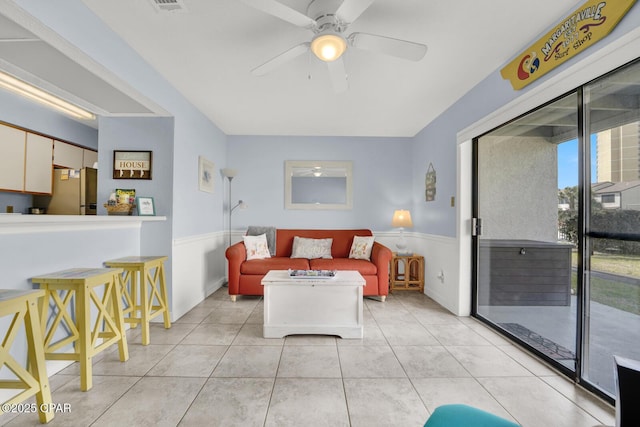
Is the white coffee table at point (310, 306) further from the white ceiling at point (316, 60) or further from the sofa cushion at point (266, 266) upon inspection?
the white ceiling at point (316, 60)

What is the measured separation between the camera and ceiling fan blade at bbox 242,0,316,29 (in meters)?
1.49

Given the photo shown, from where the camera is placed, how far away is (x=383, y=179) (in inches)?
189

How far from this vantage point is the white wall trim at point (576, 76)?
5.04 ft

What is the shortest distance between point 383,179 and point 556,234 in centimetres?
267

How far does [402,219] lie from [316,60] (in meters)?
2.66

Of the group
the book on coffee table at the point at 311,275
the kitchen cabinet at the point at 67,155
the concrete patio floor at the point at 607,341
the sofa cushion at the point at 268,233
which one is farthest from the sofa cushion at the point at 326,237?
the kitchen cabinet at the point at 67,155

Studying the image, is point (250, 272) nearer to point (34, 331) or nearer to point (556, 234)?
point (34, 331)

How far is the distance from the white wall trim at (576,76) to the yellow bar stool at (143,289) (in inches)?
129

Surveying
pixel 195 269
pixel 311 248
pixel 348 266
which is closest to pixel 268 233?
pixel 311 248

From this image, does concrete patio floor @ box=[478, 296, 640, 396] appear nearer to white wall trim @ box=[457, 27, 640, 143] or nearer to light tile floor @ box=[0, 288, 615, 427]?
light tile floor @ box=[0, 288, 615, 427]

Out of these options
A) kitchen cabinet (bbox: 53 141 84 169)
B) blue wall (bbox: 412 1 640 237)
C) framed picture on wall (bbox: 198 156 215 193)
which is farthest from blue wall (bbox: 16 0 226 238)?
blue wall (bbox: 412 1 640 237)

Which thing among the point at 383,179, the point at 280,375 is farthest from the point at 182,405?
the point at 383,179

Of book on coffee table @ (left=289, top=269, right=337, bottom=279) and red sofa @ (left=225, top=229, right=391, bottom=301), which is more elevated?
book on coffee table @ (left=289, top=269, right=337, bottom=279)

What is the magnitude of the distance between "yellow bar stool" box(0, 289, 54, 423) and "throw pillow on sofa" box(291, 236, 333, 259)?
295 cm
